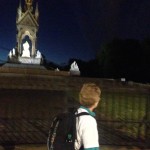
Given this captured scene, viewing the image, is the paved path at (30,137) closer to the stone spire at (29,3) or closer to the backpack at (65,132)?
the backpack at (65,132)

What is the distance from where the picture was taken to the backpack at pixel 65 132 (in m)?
4.05

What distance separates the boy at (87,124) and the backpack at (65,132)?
2.2 inches

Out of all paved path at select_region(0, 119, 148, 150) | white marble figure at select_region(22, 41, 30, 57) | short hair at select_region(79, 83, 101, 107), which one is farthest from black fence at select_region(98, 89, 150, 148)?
white marble figure at select_region(22, 41, 30, 57)

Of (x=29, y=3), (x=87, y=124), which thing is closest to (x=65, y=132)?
(x=87, y=124)

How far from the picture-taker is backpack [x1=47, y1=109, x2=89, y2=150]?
4055 mm

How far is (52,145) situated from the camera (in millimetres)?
4195

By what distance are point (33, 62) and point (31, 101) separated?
38036 millimetres

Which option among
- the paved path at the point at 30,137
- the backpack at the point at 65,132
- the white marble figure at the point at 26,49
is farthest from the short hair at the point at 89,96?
the white marble figure at the point at 26,49

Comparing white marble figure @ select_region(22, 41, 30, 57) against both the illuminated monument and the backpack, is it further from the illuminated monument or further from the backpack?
the backpack

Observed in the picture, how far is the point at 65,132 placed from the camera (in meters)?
4.06

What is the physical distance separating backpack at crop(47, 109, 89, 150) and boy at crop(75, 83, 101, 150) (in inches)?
2.2

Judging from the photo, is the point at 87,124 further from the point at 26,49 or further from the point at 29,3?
the point at 29,3

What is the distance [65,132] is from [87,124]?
249mm

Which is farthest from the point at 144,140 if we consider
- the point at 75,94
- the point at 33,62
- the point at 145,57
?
the point at 145,57
